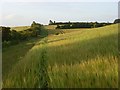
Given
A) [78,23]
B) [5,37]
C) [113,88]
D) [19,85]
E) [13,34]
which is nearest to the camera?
[113,88]

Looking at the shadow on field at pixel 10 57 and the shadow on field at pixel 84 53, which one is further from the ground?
the shadow on field at pixel 84 53

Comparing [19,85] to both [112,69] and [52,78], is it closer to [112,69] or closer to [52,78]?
[52,78]

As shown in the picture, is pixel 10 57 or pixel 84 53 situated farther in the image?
pixel 10 57

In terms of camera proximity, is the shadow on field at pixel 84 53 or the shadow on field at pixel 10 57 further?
the shadow on field at pixel 10 57

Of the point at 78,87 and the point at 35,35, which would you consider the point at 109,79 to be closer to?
the point at 78,87

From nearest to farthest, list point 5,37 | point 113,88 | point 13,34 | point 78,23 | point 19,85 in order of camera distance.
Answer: point 113,88
point 19,85
point 5,37
point 13,34
point 78,23

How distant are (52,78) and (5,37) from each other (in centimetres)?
2930

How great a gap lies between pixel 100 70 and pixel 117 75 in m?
0.44

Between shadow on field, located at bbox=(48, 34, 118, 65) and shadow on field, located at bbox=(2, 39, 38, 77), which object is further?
shadow on field, located at bbox=(2, 39, 38, 77)

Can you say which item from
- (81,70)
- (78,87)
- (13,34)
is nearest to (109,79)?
(78,87)

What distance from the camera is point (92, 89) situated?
4.10 m

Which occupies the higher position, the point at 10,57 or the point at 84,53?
the point at 84,53

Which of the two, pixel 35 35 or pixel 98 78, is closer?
pixel 98 78

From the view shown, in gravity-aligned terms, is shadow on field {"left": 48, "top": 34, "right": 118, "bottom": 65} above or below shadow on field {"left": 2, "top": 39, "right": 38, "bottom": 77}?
above
